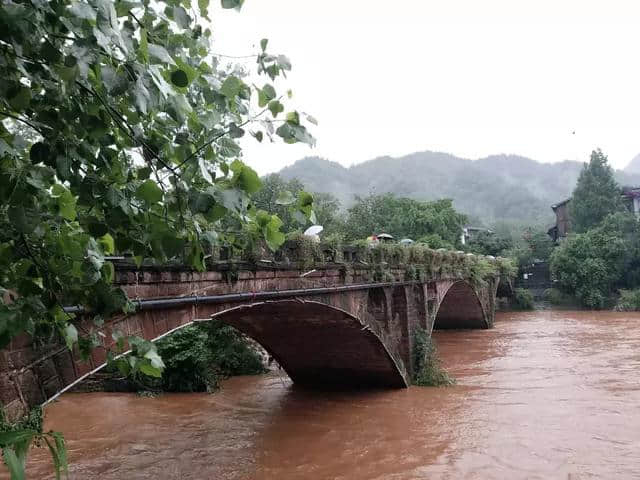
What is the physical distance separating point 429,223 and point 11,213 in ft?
131

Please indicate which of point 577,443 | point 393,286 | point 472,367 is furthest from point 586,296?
point 577,443

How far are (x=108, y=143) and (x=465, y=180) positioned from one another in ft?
386

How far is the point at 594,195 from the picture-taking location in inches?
1652

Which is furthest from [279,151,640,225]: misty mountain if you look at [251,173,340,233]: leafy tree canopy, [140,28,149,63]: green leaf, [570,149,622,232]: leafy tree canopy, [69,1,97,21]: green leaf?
[69,1,97,21]: green leaf

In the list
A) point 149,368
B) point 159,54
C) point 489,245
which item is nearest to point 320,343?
point 149,368

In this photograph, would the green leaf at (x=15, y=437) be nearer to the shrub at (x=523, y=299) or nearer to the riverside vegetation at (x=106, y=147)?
the riverside vegetation at (x=106, y=147)

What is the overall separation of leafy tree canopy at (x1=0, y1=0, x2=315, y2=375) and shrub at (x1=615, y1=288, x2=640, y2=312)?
120 ft

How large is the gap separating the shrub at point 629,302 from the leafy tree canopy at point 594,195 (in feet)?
29.1

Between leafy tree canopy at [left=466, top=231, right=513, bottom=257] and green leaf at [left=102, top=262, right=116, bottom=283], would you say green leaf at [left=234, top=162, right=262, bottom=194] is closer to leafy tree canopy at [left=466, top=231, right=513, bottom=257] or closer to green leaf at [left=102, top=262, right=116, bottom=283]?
green leaf at [left=102, top=262, right=116, bottom=283]

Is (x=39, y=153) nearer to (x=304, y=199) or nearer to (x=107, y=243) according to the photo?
(x=107, y=243)

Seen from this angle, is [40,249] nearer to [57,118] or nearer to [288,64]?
[57,118]

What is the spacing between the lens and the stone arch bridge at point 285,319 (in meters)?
4.72

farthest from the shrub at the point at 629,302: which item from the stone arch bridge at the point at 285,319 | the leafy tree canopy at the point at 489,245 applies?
the stone arch bridge at the point at 285,319

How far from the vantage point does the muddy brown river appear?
30.2 ft
